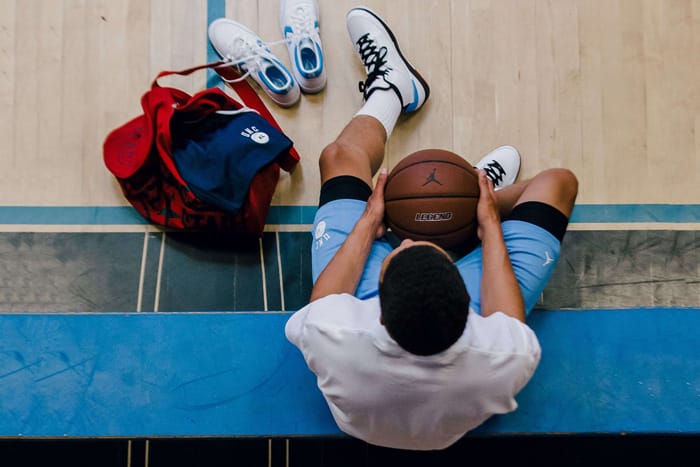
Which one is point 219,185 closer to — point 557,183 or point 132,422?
point 132,422

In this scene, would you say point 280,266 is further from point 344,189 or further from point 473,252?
point 473,252

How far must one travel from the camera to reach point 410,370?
1.03m

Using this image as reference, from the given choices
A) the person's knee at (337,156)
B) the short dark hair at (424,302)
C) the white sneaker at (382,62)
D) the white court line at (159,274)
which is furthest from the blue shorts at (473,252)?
the white court line at (159,274)

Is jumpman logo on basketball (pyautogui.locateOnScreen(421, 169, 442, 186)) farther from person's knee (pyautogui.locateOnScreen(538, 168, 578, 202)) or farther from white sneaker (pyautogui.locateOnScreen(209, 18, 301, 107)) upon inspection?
white sneaker (pyautogui.locateOnScreen(209, 18, 301, 107))

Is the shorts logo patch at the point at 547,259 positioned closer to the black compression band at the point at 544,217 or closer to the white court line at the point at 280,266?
the black compression band at the point at 544,217

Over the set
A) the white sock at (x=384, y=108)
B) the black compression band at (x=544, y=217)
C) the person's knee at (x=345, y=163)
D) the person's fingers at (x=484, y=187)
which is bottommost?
the black compression band at (x=544, y=217)

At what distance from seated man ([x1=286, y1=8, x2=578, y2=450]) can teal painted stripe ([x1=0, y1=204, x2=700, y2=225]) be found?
39 cm

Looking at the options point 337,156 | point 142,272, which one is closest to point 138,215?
point 142,272

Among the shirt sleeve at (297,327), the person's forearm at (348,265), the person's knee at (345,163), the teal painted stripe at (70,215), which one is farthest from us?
the teal painted stripe at (70,215)

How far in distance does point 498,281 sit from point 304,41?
3.68 ft

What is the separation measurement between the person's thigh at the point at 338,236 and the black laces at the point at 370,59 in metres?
0.57

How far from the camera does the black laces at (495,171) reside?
1.84 m

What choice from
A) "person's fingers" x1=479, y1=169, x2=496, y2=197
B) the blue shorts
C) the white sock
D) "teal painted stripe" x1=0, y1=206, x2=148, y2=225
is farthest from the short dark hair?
"teal painted stripe" x1=0, y1=206, x2=148, y2=225

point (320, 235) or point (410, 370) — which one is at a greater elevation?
point (320, 235)
